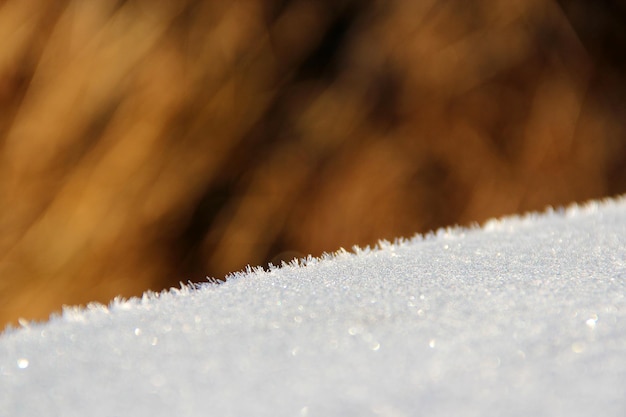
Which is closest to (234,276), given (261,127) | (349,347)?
(349,347)

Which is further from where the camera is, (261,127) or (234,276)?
(261,127)

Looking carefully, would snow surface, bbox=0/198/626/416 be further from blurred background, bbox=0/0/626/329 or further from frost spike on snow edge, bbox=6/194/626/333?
blurred background, bbox=0/0/626/329

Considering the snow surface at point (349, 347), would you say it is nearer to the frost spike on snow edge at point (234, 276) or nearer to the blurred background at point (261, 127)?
the frost spike on snow edge at point (234, 276)

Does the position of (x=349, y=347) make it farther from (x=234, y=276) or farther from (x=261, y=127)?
(x=261, y=127)

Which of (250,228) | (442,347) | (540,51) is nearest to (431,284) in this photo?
(442,347)

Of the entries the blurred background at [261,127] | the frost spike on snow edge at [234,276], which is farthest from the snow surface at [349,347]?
the blurred background at [261,127]
